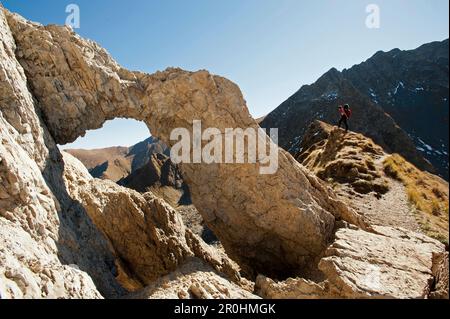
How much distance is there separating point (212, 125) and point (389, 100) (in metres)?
173

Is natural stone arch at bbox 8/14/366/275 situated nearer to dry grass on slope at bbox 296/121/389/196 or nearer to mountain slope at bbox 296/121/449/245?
mountain slope at bbox 296/121/449/245

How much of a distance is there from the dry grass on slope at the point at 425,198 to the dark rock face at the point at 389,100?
54376 mm

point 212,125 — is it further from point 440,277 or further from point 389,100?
point 389,100

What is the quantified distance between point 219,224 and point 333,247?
7.22 m

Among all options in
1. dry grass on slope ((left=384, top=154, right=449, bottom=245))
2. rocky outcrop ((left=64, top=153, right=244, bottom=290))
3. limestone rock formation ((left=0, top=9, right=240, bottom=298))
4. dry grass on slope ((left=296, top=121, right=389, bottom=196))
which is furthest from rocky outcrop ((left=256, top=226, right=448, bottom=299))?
dry grass on slope ((left=296, top=121, right=389, bottom=196))

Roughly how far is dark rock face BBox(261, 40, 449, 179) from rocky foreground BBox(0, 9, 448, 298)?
3057 inches

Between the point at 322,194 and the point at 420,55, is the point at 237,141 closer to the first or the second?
the point at 322,194

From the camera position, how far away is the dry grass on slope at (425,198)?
24178mm

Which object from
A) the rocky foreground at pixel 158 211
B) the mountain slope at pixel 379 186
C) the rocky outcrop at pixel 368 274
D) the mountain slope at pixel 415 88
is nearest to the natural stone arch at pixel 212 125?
the rocky foreground at pixel 158 211

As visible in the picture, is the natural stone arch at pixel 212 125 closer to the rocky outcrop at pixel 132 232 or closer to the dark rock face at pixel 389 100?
the rocky outcrop at pixel 132 232

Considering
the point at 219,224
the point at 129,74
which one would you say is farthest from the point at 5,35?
the point at 219,224

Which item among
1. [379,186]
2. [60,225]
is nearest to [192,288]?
[60,225]

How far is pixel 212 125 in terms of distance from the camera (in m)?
20.0

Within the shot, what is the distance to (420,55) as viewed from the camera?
625ft
